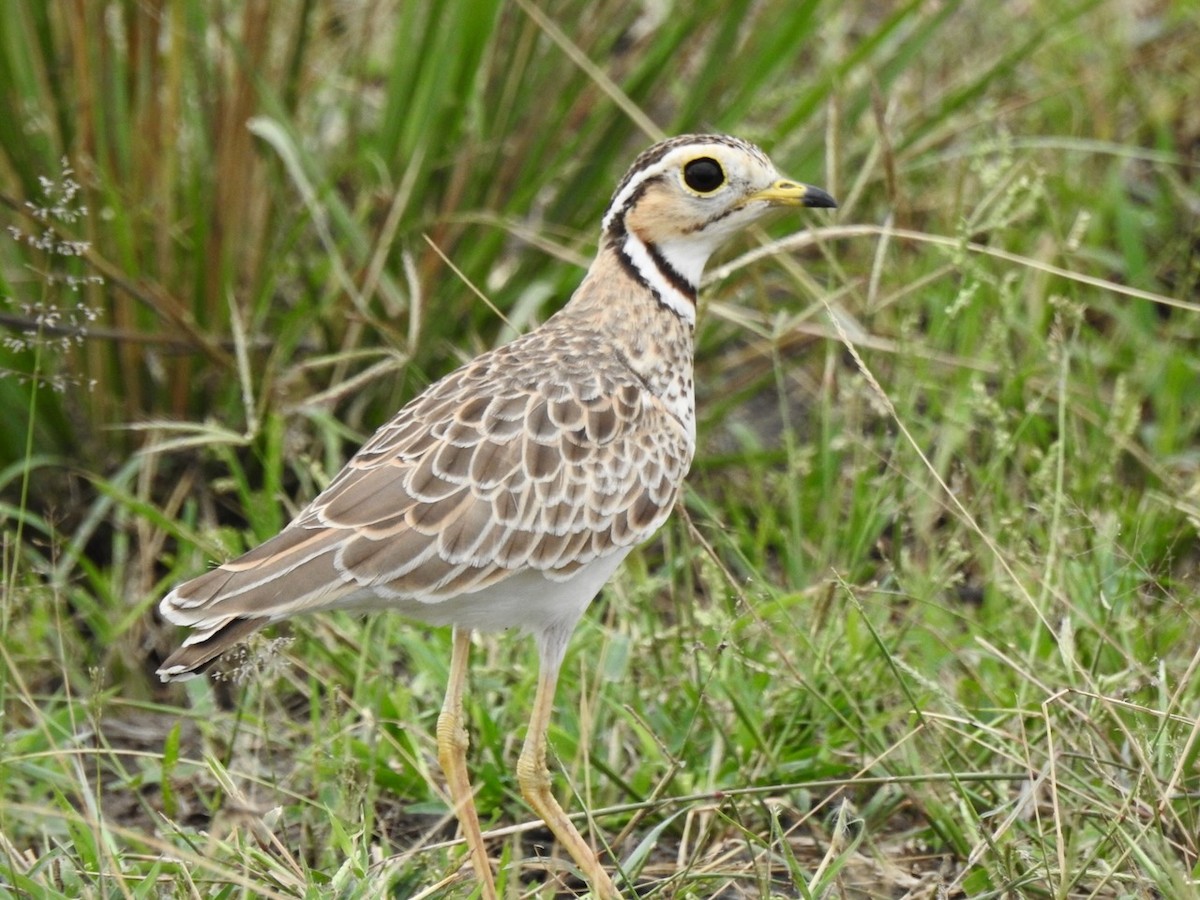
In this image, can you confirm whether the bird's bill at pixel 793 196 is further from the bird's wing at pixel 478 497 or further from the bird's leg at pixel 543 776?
the bird's leg at pixel 543 776

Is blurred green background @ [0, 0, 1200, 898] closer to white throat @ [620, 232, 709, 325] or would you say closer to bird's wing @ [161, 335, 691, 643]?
bird's wing @ [161, 335, 691, 643]

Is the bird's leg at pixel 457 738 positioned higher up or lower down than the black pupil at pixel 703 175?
lower down

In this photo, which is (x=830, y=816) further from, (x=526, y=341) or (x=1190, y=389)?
(x=1190, y=389)

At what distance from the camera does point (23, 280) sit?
17.0 feet

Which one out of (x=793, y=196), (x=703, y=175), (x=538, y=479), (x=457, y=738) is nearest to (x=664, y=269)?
(x=703, y=175)

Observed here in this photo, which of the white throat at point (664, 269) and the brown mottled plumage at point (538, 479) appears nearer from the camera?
the brown mottled plumage at point (538, 479)

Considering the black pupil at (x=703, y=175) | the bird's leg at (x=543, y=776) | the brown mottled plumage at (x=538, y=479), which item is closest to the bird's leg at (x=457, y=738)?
the brown mottled plumage at (x=538, y=479)

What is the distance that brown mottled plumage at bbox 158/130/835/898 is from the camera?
11.2 ft

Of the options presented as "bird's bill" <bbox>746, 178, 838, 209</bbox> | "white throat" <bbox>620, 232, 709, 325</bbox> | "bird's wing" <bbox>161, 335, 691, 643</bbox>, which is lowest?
"bird's wing" <bbox>161, 335, 691, 643</bbox>

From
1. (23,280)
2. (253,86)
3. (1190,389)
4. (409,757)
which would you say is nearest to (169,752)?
(409,757)

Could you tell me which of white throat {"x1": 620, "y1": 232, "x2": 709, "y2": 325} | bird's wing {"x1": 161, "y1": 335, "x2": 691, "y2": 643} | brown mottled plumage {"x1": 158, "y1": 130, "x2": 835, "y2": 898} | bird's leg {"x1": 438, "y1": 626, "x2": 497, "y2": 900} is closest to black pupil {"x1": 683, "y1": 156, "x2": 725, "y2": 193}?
brown mottled plumage {"x1": 158, "y1": 130, "x2": 835, "y2": 898}

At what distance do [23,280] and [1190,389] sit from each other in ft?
12.1

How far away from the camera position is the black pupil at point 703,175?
400cm

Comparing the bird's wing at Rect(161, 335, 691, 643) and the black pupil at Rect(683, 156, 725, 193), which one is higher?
the black pupil at Rect(683, 156, 725, 193)
